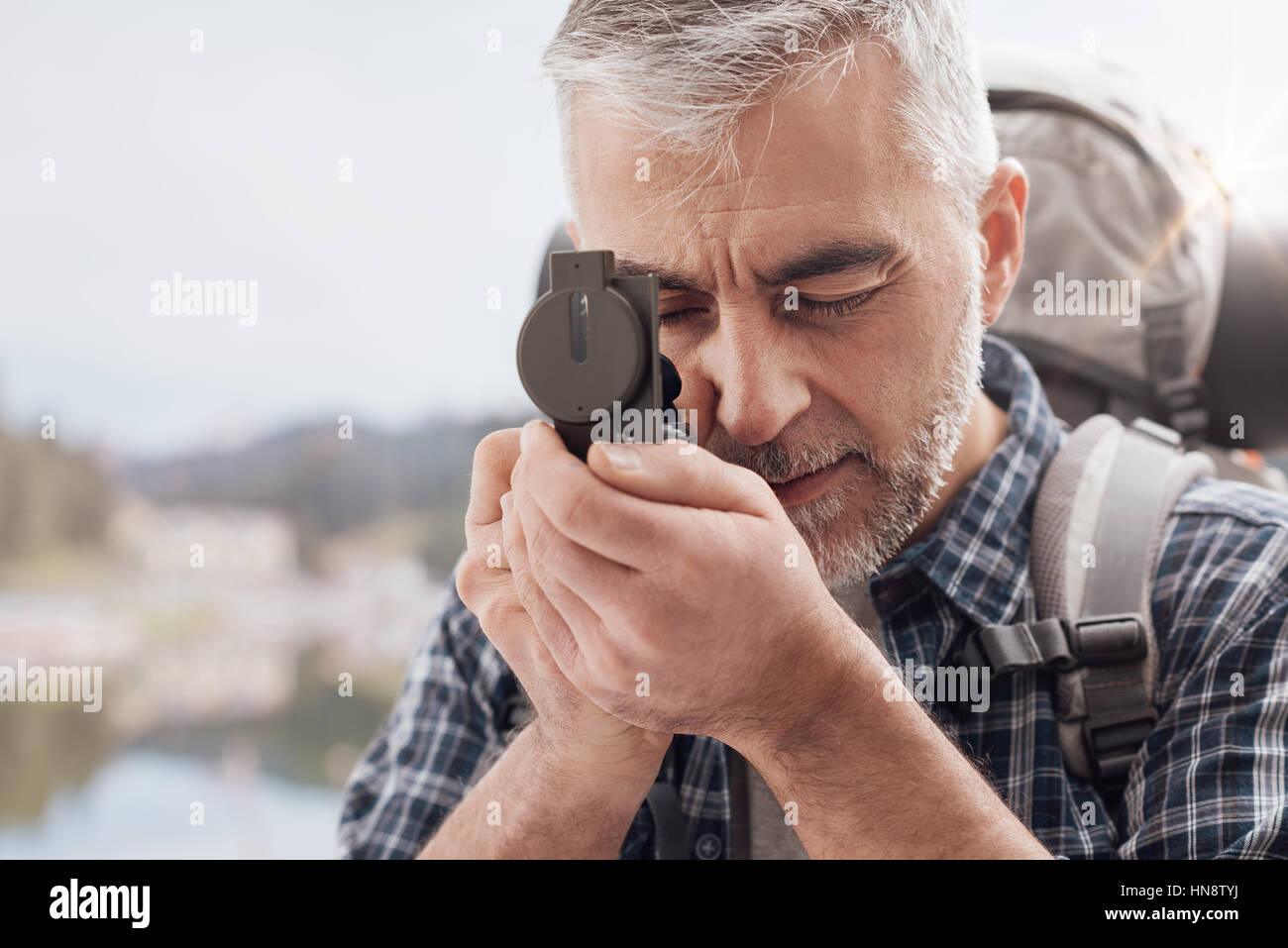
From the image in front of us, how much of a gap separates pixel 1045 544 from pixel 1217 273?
1.44 ft

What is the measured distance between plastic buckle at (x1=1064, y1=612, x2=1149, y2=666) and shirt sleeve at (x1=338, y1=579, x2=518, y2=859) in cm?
52

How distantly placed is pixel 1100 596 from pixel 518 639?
47 cm

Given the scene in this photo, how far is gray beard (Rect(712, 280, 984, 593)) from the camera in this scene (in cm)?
83

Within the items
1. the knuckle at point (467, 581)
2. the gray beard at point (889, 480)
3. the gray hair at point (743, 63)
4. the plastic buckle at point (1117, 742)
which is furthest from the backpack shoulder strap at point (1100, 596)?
the knuckle at point (467, 581)

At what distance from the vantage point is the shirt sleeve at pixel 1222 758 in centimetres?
73

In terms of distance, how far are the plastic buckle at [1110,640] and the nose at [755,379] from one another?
0.28 m

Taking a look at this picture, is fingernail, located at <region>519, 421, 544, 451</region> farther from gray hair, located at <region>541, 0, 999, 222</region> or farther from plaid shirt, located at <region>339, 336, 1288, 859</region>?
plaid shirt, located at <region>339, 336, 1288, 859</region>

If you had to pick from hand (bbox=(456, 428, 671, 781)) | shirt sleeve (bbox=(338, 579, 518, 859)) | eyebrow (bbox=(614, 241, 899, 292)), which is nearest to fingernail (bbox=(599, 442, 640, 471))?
hand (bbox=(456, 428, 671, 781))

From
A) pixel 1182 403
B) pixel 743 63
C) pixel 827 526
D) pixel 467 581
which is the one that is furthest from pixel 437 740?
pixel 1182 403

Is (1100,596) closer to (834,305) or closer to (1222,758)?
(1222,758)

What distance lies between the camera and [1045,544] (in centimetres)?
88

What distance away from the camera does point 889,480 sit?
2.78ft

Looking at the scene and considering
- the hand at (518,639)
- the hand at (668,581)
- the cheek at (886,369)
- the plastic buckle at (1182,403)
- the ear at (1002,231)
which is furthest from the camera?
the plastic buckle at (1182,403)

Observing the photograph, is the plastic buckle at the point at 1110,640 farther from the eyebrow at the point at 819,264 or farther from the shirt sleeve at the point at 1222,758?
the eyebrow at the point at 819,264
